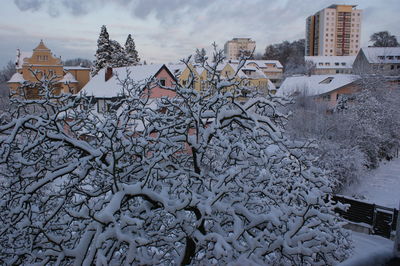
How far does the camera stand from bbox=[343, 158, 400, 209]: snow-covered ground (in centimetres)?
1644

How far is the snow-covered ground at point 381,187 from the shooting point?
16438 millimetres

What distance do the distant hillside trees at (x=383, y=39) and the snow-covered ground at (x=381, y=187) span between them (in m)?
54.1

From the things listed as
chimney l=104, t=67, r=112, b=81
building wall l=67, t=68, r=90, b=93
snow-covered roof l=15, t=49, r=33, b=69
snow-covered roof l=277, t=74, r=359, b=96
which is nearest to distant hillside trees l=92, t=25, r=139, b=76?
building wall l=67, t=68, r=90, b=93

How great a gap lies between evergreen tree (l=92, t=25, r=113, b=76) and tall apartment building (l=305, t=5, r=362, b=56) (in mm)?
88751

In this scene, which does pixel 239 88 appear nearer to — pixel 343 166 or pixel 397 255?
pixel 397 255

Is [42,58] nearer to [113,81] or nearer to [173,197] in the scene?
[113,81]

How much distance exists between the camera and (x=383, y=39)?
67000mm

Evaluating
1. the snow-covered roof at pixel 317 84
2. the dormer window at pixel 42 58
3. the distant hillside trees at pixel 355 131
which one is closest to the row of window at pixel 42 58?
the dormer window at pixel 42 58

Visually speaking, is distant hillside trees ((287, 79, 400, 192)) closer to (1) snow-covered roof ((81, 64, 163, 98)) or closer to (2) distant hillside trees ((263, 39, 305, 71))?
(1) snow-covered roof ((81, 64, 163, 98))

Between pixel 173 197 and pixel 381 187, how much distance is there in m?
16.6

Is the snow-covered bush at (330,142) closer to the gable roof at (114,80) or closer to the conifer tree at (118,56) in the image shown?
the gable roof at (114,80)

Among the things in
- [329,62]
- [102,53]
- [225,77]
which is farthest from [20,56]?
[329,62]

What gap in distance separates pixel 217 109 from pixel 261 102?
71 centimetres

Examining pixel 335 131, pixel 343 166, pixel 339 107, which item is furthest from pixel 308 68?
pixel 343 166
